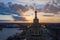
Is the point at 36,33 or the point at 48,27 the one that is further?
the point at 48,27

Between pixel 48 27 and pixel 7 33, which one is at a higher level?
pixel 48 27

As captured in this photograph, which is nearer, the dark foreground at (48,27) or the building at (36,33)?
the building at (36,33)

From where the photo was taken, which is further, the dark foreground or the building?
the dark foreground

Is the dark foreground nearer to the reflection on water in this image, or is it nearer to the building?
the reflection on water

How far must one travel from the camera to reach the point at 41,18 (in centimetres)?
458

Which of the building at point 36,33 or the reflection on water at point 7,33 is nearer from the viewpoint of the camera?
the building at point 36,33

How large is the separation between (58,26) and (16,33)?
3.51 feet

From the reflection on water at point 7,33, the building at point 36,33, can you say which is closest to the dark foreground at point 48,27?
the reflection on water at point 7,33

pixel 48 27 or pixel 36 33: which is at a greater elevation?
pixel 48 27

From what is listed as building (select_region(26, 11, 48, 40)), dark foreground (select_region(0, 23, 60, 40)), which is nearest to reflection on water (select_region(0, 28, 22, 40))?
dark foreground (select_region(0, 23, 60, 40))

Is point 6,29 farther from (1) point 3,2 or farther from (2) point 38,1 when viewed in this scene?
(2) point 38,1

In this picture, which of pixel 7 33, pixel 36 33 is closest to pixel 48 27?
pixel 36 33

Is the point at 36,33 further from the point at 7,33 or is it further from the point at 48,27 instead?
the point at 7,33

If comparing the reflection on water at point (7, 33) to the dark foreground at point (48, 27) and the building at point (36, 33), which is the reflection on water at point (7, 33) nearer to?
the dark foreground at point (48, 27)
